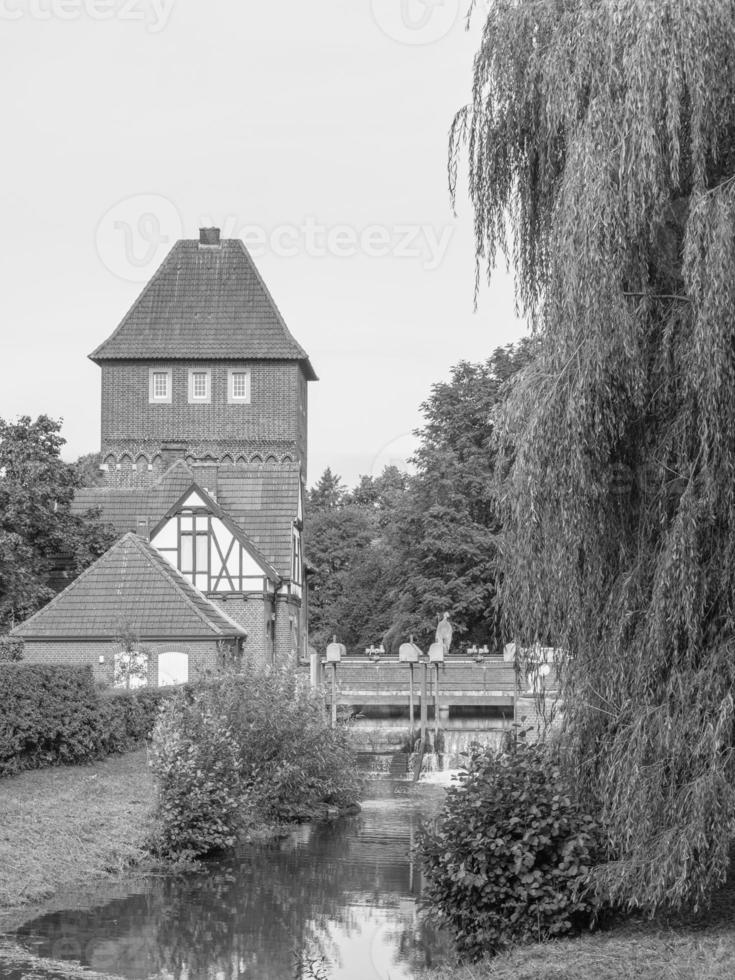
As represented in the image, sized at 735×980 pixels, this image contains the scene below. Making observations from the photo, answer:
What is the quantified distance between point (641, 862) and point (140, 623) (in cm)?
2354

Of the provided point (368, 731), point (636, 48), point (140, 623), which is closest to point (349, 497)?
A: point (368, 731)

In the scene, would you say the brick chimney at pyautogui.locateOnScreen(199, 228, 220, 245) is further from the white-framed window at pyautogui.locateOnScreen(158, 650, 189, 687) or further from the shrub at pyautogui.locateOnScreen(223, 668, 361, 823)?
the shrub at pyautogui.locateOnScreen(223, 668, 361, 823)

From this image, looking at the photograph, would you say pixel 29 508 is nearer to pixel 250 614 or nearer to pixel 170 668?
pixel 170 668

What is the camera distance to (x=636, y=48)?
31.0ft

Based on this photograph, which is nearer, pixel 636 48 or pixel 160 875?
pixel 636 48

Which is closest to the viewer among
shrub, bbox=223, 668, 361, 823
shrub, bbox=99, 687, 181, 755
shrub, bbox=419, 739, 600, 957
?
shrub, bbox=419, 739, 600, 957

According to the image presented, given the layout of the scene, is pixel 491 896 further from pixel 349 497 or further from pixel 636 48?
pixel 349 497

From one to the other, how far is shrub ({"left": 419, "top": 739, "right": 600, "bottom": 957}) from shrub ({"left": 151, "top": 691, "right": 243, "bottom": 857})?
6458 millimetres

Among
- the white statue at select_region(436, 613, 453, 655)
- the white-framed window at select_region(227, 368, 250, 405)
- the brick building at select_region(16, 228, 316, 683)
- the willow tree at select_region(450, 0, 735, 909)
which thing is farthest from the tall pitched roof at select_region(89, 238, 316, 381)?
the willow tree at select_region(450, 0, 735, 909)

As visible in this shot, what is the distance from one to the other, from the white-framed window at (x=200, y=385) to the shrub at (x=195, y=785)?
3366 centimetres

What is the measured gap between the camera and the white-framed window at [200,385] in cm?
5147

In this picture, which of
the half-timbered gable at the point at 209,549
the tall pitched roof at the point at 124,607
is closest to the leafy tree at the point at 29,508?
the tall pitched roof at the point at 124,607

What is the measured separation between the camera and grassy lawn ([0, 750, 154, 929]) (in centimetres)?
1348

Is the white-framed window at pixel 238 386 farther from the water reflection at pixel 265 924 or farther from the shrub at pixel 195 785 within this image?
the water reflection at pixel 265 924
